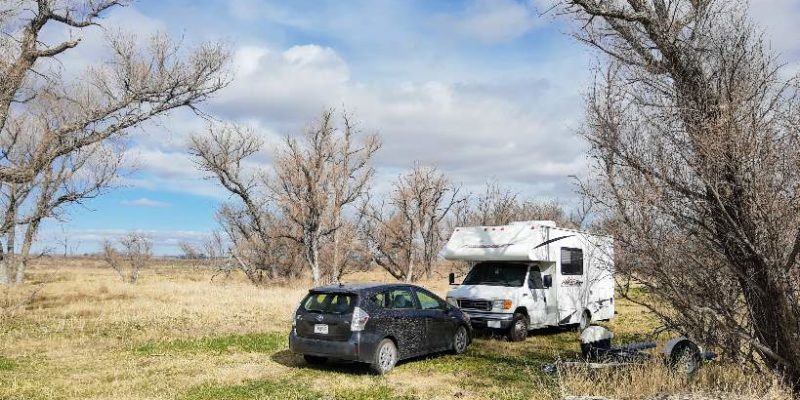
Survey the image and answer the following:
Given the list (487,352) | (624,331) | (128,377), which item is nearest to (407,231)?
(624,331)

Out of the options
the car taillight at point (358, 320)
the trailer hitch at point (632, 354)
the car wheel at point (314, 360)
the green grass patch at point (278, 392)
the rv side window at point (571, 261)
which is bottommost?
the green grass patch at point (278, 392)

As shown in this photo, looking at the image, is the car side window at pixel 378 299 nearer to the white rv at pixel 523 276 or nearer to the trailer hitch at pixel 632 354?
the trailer hitch at pixel 632 354

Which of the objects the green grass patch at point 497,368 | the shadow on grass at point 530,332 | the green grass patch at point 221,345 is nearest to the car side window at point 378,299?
the green grass patch at point 497,368

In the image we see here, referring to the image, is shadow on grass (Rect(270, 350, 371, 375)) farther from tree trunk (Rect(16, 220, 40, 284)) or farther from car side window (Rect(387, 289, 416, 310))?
tree trunk (Rect(16, 220, 40, 284))

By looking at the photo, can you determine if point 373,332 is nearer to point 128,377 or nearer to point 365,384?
point 365,384

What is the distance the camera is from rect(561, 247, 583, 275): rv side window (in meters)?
16.5

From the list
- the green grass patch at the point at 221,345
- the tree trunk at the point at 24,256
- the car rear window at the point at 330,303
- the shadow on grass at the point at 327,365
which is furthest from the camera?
the tree trunk at the point at 24,256

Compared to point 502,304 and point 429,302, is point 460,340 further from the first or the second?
point 502,304

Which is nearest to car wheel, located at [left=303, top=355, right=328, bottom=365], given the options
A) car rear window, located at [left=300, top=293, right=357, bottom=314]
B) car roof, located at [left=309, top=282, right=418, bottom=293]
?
car rear window, located at [left=300, top=293, right=357, bottom=314]

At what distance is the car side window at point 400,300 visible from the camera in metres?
11.6

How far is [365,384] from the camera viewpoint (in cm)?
1001

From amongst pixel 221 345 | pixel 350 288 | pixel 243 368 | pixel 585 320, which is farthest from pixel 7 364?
pixel 585 320

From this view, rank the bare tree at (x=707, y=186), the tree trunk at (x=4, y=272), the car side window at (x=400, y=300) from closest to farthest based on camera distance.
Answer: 1. the bare tree at (x=707, y=186)
2. the car side window at (x=400, y=300)
3. the tree trunk at (x=4, y=272)

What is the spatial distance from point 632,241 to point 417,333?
15.4 feet
